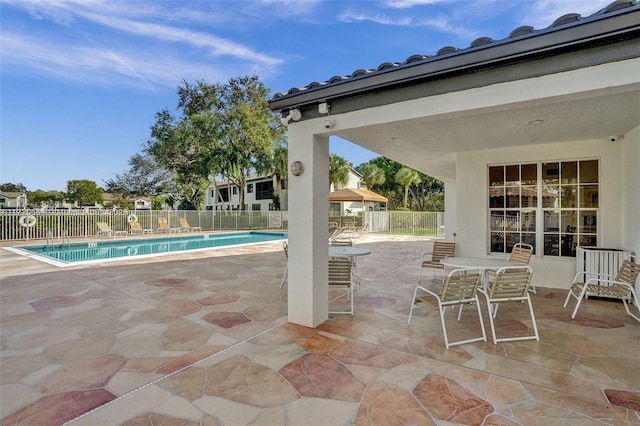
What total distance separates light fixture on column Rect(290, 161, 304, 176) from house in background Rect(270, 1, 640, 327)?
7 cm

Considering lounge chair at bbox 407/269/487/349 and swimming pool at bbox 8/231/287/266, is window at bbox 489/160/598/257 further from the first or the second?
swimming pool at bbox 8/231/287/266

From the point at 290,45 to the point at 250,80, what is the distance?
11.4 meters

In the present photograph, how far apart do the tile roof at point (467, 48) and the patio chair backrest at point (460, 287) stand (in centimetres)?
242

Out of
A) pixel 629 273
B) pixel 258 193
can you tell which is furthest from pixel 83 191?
pixel 629 273

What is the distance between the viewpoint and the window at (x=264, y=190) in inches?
1204

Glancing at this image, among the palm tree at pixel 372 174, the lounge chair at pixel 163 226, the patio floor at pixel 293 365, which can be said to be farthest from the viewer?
the palm tree at pixel 372 174

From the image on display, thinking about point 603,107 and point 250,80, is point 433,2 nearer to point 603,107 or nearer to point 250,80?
point 603,107

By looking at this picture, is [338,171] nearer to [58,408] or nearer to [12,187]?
[58,408]

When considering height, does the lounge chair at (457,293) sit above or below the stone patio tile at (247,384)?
above

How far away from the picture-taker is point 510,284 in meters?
3.74

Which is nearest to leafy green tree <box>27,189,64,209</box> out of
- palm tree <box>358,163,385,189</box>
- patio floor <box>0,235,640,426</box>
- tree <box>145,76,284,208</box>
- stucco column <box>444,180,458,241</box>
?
tree <box>145,76,284,208</box>

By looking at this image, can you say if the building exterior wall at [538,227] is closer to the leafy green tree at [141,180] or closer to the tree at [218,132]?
the tree at [218,132]

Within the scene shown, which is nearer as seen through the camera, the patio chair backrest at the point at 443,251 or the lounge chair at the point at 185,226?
the patio chair backrest at the point at 443,251

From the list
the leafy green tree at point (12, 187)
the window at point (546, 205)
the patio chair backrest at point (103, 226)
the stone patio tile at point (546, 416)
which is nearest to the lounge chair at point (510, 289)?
the stone patio tile at point (546, 416)
